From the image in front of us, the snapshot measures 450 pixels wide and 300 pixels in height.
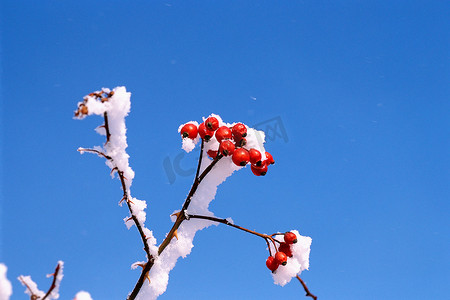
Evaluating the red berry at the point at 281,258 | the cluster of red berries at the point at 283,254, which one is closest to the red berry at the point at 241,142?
Answer: the cluster of red berries at the point at 283,254

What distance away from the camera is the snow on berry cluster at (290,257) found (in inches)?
116

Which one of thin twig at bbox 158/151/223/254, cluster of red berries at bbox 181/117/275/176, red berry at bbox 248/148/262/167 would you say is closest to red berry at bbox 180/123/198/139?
cluster of red berries at bbox 181/117/275/176

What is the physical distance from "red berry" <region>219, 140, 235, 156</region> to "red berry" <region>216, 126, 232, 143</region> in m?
0.07

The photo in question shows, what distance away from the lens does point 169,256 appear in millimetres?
2775

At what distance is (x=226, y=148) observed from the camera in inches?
112

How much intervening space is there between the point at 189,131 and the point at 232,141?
0.35m

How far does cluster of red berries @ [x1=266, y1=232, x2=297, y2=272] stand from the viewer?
9.61 feet

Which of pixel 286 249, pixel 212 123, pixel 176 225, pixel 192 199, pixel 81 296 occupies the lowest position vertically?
pixel 81 296

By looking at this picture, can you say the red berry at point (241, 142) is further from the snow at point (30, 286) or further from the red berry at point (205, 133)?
the snow at point (30, 286)

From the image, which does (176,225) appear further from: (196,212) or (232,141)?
(232,141)

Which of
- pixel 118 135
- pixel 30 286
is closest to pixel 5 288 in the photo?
pixel 30 286

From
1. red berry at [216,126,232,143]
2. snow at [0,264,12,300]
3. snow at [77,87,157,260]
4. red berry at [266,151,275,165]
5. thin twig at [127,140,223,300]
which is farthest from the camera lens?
red berry at [266,151,275,165]

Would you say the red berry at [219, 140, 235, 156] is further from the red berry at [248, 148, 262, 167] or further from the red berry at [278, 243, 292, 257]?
the red berry at [278, 243, 292, 257]

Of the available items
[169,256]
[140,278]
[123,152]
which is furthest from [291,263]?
[123,152]
